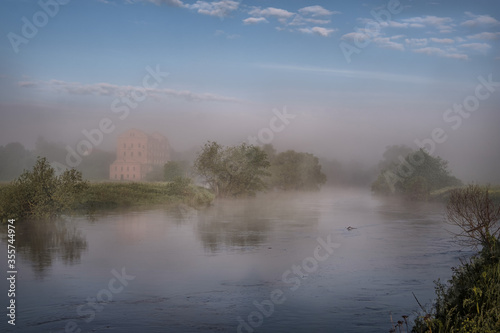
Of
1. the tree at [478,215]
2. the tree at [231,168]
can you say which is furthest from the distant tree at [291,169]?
the tree at [478,215]

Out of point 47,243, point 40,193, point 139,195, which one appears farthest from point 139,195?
point 47,243

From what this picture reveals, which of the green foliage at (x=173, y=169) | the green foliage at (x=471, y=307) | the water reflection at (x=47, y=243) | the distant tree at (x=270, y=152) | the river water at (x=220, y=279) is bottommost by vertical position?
the river water at (x=220, y=279)

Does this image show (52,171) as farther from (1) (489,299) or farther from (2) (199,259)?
(1) (489,299)

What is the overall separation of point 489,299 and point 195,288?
6.86 metres

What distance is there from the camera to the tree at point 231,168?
6738 cm

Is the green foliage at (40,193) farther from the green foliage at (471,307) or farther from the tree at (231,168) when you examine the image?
the tree at (231,168)

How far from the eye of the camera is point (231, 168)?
225ft

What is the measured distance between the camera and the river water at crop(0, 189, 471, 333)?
9883mm

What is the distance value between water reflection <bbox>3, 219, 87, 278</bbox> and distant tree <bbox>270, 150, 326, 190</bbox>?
77055mm

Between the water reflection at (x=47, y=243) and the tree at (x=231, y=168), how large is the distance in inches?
1546

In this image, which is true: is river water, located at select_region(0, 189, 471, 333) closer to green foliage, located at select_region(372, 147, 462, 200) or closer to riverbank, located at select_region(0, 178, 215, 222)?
riverbank, located at select_region(0, 178, 215, 222)

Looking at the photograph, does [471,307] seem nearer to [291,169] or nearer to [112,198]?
[112,198]

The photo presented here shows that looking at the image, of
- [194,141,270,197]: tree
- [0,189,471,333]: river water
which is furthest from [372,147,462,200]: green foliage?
[0,189,471,333]: river water

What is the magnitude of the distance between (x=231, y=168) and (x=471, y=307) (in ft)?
200
